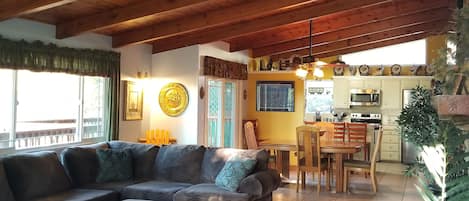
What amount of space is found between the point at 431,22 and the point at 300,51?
2.60 meters

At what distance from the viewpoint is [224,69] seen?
8.73 metres

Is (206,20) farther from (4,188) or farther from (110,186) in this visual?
(4,188)

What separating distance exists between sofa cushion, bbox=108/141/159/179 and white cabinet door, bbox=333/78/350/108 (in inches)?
227

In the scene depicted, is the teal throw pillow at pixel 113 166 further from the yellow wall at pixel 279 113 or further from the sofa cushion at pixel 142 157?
the yellow wall at pixel 279 113

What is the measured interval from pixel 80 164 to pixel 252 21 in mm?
3302

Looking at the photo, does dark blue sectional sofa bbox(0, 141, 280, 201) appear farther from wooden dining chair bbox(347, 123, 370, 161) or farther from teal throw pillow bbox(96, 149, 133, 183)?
wooden dining chair bbox(347, 123, 370, 161)

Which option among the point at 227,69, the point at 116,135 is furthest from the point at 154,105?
the point at 227,69

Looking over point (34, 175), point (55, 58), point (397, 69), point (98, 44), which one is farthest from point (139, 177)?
point (397, 69)

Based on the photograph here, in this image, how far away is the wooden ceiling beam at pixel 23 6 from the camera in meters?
4.52

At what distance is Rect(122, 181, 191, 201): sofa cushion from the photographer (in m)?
5.26

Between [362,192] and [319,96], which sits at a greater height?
[319,96]

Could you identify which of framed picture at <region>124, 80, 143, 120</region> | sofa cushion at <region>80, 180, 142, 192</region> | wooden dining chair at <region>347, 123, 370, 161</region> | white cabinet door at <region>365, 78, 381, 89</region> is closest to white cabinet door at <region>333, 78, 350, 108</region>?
white cabinet door at <region>365, 78, 381, 89</region>

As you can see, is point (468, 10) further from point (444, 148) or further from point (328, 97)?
point (328, 97)

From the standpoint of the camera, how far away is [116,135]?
695 centimetres
